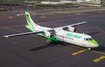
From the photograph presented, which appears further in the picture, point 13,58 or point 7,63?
point 13,58

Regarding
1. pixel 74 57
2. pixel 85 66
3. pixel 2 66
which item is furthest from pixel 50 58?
pixel 2 66

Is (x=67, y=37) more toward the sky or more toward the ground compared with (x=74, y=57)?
more toward the sky

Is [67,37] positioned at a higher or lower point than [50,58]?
higher

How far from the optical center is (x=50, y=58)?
1789cm

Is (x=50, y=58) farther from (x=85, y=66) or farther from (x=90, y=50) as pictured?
(x=90, y=50)

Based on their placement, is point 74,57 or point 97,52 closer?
point 74,57

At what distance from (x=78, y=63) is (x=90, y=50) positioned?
538 centimetres

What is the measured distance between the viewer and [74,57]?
715 inches

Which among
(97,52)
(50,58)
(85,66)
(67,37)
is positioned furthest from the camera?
(67,37)

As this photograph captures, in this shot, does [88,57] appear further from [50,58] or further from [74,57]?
[50,58]

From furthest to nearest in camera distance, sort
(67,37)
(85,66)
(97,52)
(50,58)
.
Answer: (67,37) → (97,52) → (50,58) → (85,66)

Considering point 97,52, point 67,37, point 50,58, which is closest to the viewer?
point 50,58

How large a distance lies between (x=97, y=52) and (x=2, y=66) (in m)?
15.1

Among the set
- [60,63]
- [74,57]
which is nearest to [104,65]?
[74,57]
